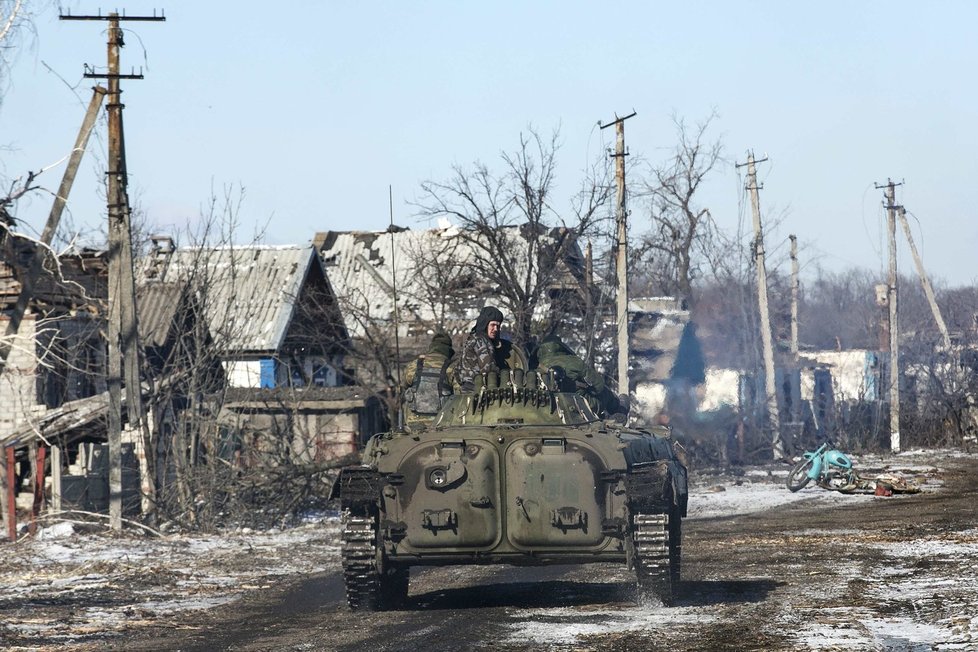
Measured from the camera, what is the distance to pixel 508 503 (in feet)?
36.1

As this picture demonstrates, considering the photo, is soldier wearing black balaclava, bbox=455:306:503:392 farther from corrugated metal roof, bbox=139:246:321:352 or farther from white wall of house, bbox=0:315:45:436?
corrugated metal roof, bbox=139:246:321:352

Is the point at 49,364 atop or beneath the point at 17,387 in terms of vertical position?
atop

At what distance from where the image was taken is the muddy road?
9102mm

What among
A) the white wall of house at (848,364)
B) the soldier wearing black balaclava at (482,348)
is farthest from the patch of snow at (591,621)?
the white wall of house at (848,364)

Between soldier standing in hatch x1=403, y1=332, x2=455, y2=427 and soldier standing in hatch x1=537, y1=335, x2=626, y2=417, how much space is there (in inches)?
31.0

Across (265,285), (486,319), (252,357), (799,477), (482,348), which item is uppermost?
(265,285)

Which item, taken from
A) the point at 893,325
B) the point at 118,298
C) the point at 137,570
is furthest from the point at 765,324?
the point at 137,570

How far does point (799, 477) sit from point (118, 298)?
47.3ft

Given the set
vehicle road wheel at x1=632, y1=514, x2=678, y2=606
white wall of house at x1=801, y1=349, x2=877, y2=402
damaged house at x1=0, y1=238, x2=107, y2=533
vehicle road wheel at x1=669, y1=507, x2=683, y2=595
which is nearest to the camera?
vehicle road wheel at x1=632, y1=514, x2=678, y2=606

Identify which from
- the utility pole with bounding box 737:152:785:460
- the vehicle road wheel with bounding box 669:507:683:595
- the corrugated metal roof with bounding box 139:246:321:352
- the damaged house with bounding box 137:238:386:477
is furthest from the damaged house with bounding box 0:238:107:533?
the utility pole with bounding box 737:152:785:460

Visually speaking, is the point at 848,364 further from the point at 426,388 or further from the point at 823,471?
the point at 426,388

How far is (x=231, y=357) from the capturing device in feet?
74.6

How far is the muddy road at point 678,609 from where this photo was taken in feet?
29.9

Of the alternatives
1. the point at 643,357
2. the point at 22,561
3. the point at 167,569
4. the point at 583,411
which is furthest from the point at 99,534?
the point at 643,357
